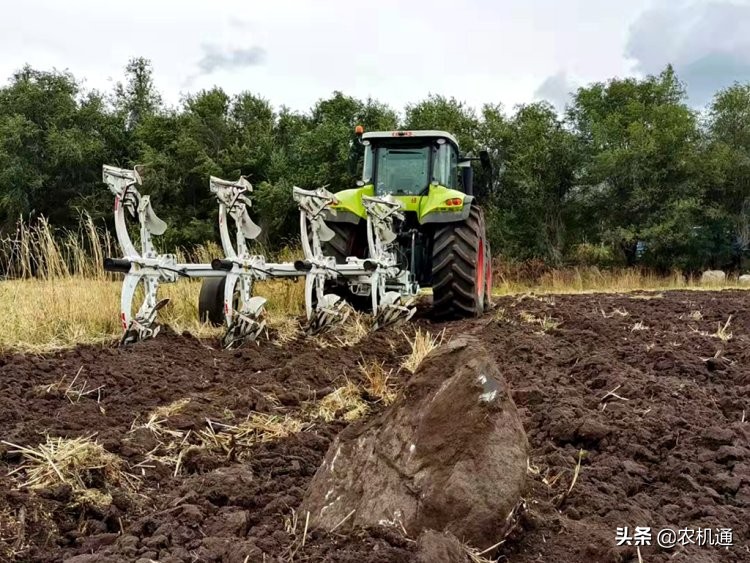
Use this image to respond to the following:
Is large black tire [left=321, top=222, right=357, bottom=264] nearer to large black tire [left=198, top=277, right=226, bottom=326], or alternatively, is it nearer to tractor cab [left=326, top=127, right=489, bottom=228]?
tractor cab [left=326, top=127, right=489, bottom=228]

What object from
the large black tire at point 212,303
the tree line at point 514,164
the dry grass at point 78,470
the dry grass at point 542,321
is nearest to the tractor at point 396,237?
the large black tire at point 212,303

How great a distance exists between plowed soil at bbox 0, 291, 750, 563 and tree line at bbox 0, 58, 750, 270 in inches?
497

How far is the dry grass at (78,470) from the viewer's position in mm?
2168

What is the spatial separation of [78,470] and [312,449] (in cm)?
80

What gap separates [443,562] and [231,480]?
32.5 inches

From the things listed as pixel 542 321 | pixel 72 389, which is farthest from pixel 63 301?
pixel 542 321

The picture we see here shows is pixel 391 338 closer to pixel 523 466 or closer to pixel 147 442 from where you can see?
pixel 147 442

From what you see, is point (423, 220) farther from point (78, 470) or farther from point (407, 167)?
point (78, 470)

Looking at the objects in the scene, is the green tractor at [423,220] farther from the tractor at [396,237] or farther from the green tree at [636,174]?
the green tree at [636,174]

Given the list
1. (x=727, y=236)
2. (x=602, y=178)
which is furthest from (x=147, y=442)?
(x=727, y=236)

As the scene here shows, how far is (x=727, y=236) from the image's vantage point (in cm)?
1941

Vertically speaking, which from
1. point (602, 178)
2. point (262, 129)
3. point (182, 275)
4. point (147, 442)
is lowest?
point (147, 442)

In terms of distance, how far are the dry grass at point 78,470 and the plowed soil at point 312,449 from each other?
0.14 ft

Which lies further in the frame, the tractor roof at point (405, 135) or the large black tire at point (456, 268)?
the tractor roof at point (405, 135)
